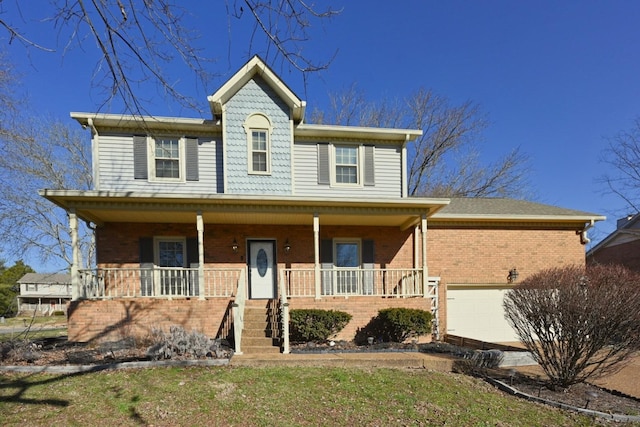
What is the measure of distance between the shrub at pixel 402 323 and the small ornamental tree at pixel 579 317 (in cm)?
297

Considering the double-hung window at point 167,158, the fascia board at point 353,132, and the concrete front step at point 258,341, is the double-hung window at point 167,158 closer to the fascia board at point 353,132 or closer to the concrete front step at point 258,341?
the fascia board at point 353,132

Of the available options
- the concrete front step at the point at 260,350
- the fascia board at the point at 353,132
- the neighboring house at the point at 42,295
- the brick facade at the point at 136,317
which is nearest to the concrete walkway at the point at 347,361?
the concrete front step at the point at 260,350

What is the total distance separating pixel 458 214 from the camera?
1184 cm

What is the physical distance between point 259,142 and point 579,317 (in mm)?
8874

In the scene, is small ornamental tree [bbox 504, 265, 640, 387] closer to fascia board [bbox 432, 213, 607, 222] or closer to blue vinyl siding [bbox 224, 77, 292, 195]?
fascia board [bbox 432, 213, 607, 222]

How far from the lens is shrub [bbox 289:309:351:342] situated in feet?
28.9

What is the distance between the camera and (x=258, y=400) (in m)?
5.18

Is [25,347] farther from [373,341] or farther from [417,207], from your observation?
[417,207]

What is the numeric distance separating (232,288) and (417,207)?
598cm

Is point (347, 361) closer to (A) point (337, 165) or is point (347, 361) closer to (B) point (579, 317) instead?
(B) point (579, 317)

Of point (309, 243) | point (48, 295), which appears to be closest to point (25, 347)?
point (309, 243)

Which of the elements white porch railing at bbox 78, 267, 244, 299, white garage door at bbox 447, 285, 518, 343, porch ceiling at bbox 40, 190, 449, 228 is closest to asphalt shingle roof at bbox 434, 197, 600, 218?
porch ceiling at bbox 40, 190, 449, 228

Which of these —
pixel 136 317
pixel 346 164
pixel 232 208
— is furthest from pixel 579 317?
pixel 136 317

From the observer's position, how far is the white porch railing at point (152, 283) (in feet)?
30.2
